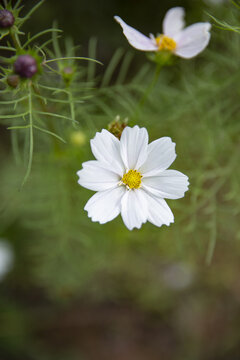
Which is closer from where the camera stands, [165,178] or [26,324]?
[165,178]

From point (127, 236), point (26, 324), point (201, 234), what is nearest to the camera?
point (127, 236)

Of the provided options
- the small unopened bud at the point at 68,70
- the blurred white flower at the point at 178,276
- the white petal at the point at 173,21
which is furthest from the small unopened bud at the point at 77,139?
the blurred white flower at the point at 178,276

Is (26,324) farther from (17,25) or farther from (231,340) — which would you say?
(17,25)

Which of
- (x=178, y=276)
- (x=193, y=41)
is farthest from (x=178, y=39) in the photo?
(x=178, y=276)

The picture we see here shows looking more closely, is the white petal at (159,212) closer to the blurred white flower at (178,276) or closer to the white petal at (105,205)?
the white petal at (105,205)

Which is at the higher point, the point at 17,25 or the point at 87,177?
the point at 17,25

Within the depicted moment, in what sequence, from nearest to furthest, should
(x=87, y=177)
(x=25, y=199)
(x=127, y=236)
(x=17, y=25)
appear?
(x=87, y=177) → (x=17, y=25) → (x=25, y=199) → (x=127, y=236)

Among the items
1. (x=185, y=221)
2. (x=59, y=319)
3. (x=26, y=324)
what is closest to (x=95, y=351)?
(x=59, y=319)
